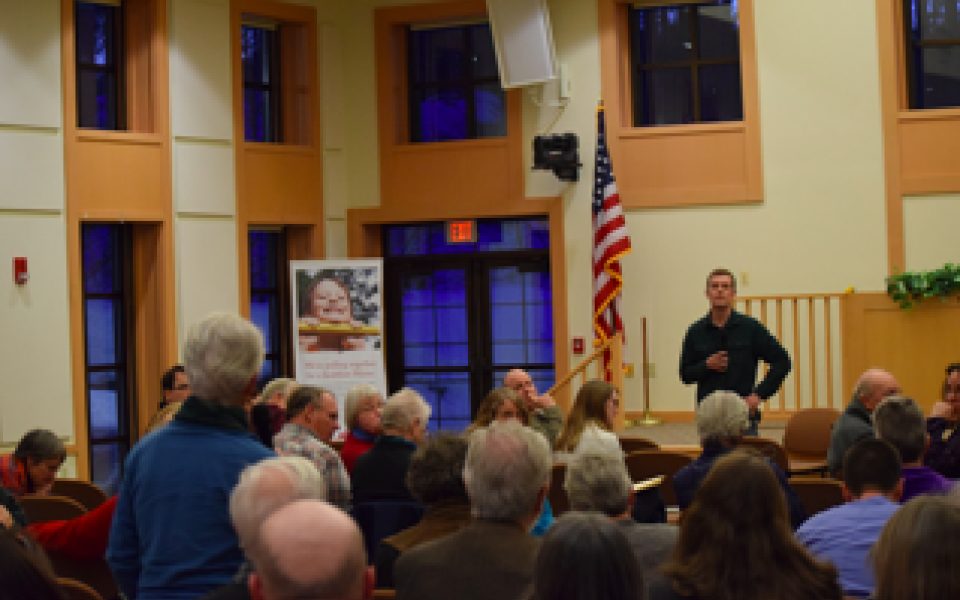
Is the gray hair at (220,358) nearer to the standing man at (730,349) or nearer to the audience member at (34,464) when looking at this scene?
the audience member at (34,464)

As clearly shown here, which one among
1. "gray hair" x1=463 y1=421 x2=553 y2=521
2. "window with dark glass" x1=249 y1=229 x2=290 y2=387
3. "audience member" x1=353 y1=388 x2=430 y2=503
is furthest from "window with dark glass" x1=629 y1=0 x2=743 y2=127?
"gray hair" x1=463 y1=421 x2=553 y2=521

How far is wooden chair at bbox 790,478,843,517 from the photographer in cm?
396

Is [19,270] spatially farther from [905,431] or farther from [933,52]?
[933,52]

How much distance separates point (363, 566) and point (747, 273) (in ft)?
28.5

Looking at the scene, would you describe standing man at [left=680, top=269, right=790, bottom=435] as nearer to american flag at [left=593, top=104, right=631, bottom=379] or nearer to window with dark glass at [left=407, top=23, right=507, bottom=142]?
american flag at [left=593, top=104, right=631, bottom=379]

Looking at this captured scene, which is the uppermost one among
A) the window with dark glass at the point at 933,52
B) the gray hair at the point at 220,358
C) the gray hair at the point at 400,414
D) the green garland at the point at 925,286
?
the window with dark glass at the point at 933,52

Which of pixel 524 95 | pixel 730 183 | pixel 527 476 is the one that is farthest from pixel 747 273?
pixel 527 476

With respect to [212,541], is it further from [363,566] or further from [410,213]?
[410,213]

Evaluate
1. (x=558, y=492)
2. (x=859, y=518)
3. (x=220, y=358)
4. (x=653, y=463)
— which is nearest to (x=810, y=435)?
(x=653, y=463)

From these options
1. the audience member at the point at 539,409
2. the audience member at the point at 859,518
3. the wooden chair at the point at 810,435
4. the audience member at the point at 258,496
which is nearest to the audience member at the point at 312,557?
the audience member at the point at 258,496

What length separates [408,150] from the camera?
35.6 ft

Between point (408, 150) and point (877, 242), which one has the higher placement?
point (408, 150)

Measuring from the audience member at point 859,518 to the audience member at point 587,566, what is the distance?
1.06 meters

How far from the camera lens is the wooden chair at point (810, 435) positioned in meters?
5.98
